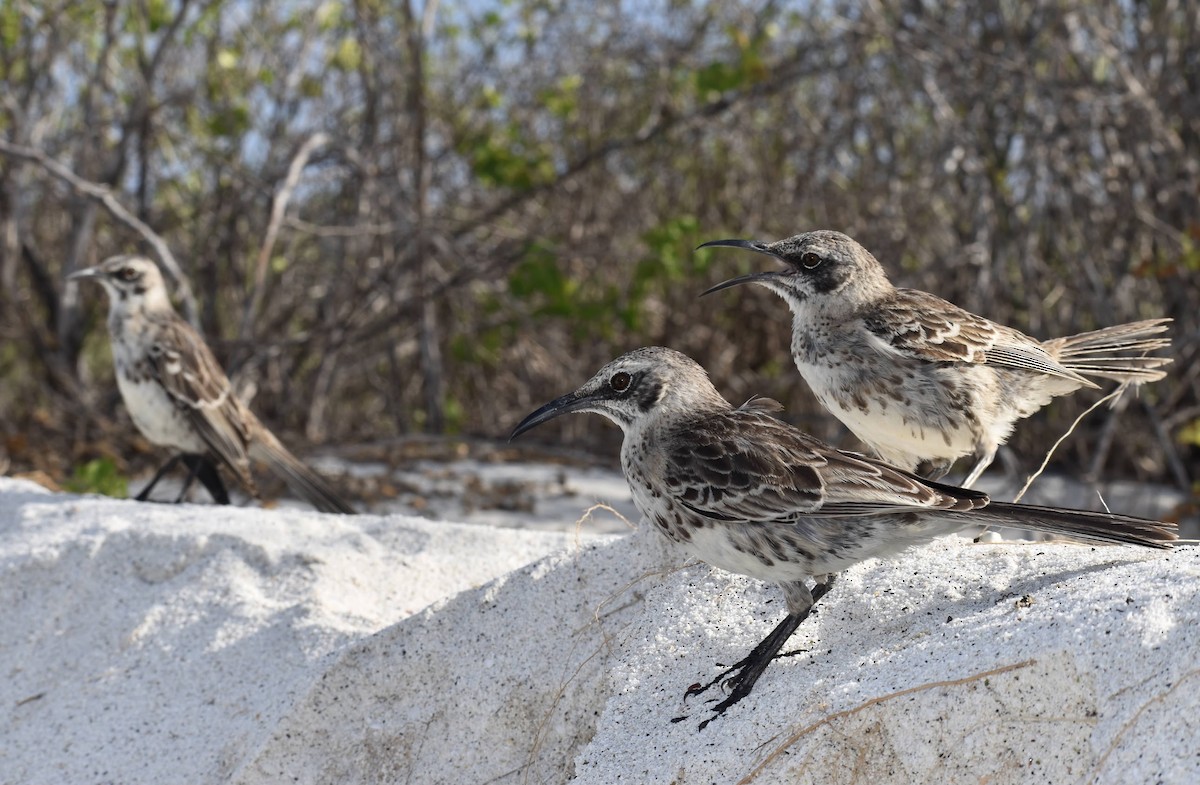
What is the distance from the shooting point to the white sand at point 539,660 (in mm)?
2676

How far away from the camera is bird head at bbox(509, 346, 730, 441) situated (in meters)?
3.54

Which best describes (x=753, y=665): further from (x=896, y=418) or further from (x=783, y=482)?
(x=896, y=418)

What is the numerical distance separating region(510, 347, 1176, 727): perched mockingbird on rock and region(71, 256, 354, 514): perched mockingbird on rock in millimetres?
3394

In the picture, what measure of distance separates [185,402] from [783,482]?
4123 mm

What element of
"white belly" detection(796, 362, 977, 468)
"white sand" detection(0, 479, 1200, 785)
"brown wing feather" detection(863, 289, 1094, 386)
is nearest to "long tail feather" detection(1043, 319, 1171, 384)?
"brown wing feather" detection(863, 289, 1094, 386)

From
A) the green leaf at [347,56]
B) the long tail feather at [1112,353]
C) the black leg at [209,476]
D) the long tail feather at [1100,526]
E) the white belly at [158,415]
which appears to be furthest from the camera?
the green leaf at [347,56]

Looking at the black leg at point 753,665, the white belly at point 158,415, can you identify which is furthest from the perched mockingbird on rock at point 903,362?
the white belly at point 158,415

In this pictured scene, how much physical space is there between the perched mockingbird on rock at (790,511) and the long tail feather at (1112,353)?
1.49 m

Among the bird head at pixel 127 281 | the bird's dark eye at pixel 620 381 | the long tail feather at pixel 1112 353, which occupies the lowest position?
the long tail feather at pixel 1112 353

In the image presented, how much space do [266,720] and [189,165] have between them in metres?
7.34

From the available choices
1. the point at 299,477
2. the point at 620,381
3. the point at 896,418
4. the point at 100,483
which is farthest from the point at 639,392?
the point at 100,483

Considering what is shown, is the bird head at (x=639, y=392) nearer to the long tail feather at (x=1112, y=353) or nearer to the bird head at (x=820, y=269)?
the bird head at (x=820, y=269)

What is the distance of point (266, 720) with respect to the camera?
368cm

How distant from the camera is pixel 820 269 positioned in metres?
4.23
